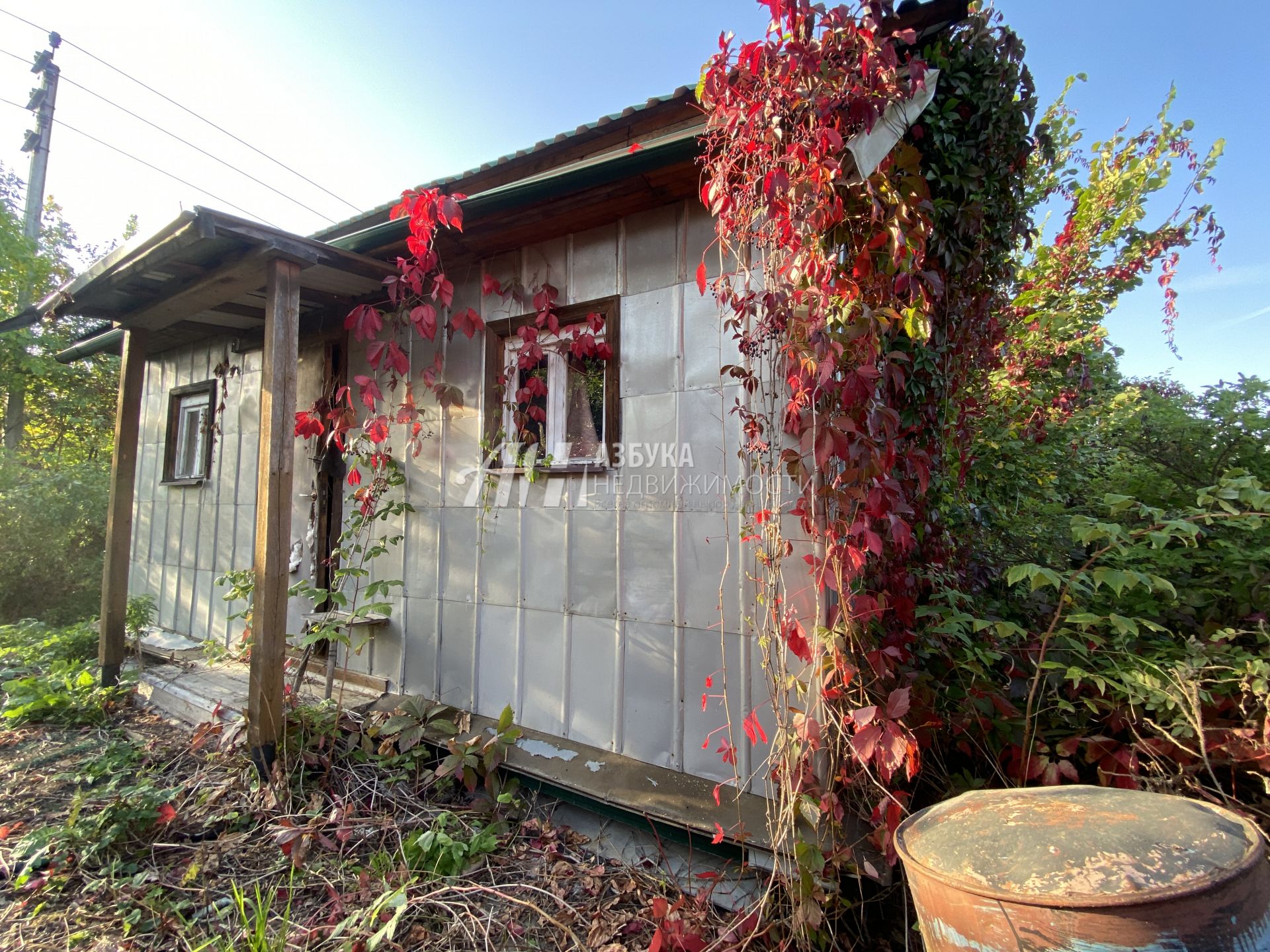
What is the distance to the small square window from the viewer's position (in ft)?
19.9

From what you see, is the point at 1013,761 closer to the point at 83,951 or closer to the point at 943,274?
the point at 943,274

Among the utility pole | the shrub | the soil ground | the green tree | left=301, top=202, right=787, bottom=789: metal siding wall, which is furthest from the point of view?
the utility pole

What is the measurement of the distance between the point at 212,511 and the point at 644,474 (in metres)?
5.05

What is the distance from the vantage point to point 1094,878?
4.36ft

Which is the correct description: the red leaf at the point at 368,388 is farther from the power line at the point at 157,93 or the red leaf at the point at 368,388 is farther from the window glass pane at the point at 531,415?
the power line at the point at 157,93

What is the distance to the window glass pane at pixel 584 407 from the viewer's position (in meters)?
3.45

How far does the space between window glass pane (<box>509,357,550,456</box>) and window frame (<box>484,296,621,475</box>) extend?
0.04 m

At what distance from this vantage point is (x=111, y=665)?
4.88m

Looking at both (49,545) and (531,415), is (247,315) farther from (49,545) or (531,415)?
(49,545)

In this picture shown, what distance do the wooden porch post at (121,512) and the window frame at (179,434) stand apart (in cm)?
86

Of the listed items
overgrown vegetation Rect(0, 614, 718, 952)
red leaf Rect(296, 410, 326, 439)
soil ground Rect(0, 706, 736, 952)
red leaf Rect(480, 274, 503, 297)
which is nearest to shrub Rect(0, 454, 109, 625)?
overgrown vegetation Rect(0, 614, 718, 952)

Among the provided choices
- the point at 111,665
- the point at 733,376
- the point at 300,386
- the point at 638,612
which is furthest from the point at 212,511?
the point at 733,376

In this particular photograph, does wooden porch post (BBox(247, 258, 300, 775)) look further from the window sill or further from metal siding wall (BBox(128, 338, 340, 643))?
metal siding wall (BBox(128, 338, 340, 643))

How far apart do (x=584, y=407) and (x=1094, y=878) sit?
290cm
